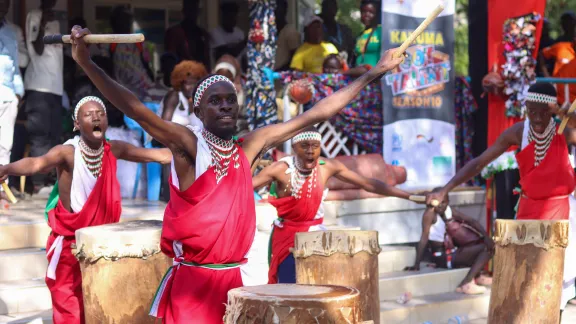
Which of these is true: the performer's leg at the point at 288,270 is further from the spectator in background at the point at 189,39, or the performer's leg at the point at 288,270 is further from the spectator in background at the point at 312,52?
the spectator in background at the point at 189,39

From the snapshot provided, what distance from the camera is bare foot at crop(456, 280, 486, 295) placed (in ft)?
33.8

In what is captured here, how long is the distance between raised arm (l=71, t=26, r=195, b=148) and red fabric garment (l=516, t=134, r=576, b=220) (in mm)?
4164

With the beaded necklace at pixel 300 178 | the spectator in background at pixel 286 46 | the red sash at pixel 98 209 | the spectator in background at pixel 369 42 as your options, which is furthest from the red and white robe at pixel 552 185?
the spectator in background at pixel 286 46

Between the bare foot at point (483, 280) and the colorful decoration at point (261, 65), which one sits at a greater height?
the colorful decoration at point (261, 65)

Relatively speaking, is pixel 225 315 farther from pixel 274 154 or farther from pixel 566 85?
pixel 566 85

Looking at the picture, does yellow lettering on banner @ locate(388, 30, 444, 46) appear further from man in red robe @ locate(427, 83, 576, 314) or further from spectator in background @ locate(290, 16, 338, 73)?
man in red robe @ locate(427, 83, 576, 314)

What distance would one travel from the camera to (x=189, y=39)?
1259 centimetres

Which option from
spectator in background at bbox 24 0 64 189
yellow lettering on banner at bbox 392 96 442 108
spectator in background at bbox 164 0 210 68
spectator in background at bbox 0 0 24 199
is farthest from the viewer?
spectator in background at bbox 164 0 210 68

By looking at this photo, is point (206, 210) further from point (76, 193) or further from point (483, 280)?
point (483, 280)

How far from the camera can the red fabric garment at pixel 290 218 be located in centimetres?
814

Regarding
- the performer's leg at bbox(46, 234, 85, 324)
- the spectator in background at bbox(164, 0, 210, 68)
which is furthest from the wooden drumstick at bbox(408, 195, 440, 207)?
the spectator in background at bbox(164, 0, 210, 68)

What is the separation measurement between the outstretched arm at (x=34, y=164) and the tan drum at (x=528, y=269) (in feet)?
10.6

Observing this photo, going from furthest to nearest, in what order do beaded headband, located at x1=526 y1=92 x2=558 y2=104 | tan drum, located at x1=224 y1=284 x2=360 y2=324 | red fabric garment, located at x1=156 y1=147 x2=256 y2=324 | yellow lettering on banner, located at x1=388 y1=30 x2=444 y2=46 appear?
yellow lettering on banner, located at x1=388 y1=30 x2=444 y2=46, beaded headband, located at x1=526 y1=92 x2=558 y2=104, red fabric garment, located at x1=156 y1=147 x2=256 y2=324, tan drum, located at x1=224 y1=284 x2=360 y2=324

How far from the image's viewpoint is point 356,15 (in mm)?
25234
